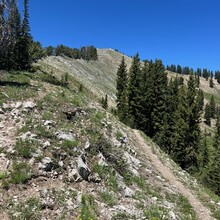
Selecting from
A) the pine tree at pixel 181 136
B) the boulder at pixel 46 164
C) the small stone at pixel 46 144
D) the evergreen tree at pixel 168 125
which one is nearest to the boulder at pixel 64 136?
the small stone at pixel 46 144

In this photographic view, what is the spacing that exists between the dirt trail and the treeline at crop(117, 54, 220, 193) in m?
12.9

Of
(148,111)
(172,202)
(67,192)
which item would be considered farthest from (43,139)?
(148,111)

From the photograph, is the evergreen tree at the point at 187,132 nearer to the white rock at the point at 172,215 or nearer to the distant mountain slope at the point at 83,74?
the white rock at the point at 172,215

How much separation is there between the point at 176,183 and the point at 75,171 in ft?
32.4

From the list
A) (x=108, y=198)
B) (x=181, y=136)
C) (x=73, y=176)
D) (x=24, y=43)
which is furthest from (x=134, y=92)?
(x=108, y=198)

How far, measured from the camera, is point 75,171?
1569cm

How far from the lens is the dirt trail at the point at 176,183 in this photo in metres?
19.3

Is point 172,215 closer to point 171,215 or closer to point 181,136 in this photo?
point 171,215

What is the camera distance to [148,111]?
49812 millimetres

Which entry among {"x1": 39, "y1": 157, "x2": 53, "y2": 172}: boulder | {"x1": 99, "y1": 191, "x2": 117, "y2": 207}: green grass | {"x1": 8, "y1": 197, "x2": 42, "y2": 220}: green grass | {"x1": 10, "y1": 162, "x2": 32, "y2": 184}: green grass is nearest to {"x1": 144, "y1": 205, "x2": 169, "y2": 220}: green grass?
{"x1": 99, "y1": 191, "x2": 117, "y2": 207}: green grass

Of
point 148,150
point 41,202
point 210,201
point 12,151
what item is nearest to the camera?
point 41,202

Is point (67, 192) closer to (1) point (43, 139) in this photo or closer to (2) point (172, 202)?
(1) point (43, 139)

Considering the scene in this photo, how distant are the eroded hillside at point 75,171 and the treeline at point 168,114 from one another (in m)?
17.7

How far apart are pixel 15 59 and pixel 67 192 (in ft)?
131
